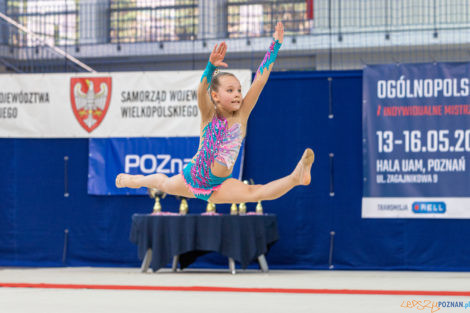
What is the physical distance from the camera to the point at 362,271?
Answer: 10883 mm

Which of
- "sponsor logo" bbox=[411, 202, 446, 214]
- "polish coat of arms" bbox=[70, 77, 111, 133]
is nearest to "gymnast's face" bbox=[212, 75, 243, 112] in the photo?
"sponsor logo" bbox=[411, 202, 446, 214]

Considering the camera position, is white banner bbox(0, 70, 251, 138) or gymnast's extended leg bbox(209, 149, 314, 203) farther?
white banner bbox(0, 70, 251, 138)

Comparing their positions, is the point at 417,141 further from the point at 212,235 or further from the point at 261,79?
the point at 261,79

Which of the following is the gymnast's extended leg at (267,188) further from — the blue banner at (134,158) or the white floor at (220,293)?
the blue banner at (134,158)

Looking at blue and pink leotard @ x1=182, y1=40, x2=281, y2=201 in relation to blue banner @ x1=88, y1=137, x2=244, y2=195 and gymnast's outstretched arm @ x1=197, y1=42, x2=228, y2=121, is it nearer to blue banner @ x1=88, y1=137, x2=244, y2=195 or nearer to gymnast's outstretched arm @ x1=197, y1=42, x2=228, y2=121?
gymnast's outstretched arm @ x1=197, y1=42, x2=228, y2=121

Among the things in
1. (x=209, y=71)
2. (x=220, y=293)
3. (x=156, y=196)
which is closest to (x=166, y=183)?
(x=209, y=71)

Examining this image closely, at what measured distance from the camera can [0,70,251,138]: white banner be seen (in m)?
11.4

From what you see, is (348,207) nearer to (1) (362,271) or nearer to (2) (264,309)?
(1) (362,271)

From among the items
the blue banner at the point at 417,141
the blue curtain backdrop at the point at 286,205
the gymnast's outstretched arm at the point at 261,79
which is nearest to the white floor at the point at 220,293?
the blue curtain backdrop at the point at 286,205

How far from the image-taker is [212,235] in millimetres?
10406

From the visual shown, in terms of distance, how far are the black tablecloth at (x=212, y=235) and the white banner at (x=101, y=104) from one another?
1.44 metres

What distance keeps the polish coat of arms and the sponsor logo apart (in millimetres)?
4613

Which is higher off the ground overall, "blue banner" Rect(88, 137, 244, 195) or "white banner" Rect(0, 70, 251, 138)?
"white banner" Rect(0, 70, 251, 138)

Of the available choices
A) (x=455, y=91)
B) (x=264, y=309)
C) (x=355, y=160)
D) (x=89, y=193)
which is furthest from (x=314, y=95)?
(x=264, y=309)
